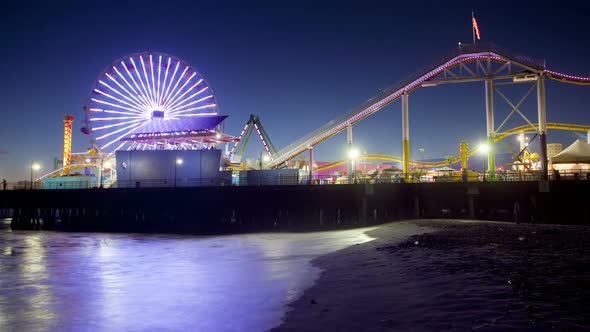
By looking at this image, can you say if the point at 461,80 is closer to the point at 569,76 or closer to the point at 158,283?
the point at 569,76

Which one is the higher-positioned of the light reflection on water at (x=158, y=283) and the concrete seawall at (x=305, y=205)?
the concrete seawall at (x=305, y=205)

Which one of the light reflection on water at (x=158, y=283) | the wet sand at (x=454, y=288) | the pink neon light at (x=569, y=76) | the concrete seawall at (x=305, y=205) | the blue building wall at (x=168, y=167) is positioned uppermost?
the pink neon light at (x=569, y=76)

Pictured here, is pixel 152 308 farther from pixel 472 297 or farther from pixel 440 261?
pixel 440 261

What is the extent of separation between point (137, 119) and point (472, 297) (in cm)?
5371

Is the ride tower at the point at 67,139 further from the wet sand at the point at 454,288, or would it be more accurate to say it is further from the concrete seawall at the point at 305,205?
the wet sand at the point at 454,288

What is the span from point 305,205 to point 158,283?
69.6 feet

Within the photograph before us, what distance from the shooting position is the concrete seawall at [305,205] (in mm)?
31438

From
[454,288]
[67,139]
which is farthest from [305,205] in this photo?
[67,139]

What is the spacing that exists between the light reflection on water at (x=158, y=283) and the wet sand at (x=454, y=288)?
4.28ft

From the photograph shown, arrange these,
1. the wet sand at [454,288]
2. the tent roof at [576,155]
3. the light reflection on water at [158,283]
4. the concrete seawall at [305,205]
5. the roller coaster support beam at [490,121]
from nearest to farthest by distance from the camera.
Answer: the wet sand at [454,288] < the light reflection on water at [158,283] < the concrete seawall at [305,205] < the tent roof at [576,155] < the roller coaster support beam at [490,121]

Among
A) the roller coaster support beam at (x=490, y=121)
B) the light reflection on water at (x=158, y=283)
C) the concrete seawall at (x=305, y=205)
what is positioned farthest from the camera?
the roller coaster support beam at (x=490, y=121)

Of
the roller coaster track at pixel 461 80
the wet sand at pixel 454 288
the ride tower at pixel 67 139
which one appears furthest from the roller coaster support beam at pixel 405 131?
the ride tower at pixel 67 139

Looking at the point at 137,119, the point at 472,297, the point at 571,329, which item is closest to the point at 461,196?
the point at 472,297

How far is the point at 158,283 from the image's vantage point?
16.3m
